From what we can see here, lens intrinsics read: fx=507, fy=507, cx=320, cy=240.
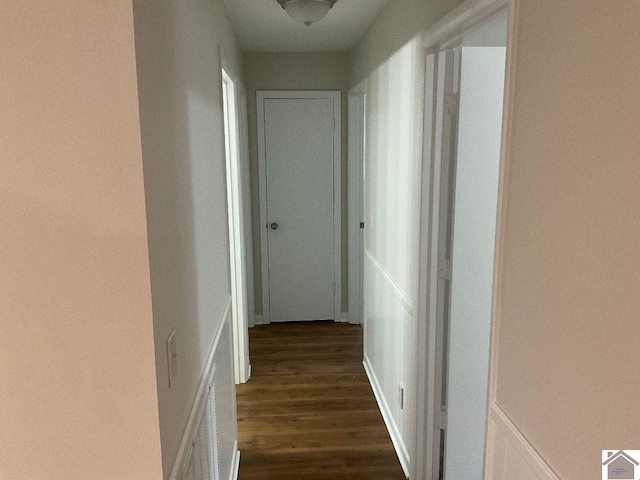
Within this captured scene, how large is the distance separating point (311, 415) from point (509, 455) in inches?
76.0

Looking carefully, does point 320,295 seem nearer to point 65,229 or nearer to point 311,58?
point 311,58

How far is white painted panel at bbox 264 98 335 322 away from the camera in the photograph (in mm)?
4340

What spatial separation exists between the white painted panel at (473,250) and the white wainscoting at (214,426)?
99cm

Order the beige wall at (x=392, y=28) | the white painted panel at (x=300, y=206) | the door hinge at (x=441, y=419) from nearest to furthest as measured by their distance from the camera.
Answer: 1. the beige wall at (x=392, y=28)
2. the door hinge at (x=441, y=419)
3. the white painted panel at (x=300, y=206)

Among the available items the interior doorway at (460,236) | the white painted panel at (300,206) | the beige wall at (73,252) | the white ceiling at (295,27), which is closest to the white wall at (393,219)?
the interior doorway at (460,236)

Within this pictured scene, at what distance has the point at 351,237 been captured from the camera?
4504 mm

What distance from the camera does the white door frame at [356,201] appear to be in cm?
429

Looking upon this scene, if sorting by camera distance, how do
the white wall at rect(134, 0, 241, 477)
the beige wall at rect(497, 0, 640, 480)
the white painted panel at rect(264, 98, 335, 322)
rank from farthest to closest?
the white painted panel at rect(264, 98, 335, 322), the white wall at rect(134, 0, 241, 477), the beige wall at rect(497, 0, 640, 480)

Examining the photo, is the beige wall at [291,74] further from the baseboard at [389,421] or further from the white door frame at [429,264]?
the white door frame at [429,264]

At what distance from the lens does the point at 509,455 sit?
131cm

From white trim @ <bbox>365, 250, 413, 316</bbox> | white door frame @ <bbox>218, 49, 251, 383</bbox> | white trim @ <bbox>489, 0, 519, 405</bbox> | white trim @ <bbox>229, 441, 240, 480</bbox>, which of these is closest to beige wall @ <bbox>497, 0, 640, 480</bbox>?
white trim @ <bbox>489, 0, 519, 405</bbox>

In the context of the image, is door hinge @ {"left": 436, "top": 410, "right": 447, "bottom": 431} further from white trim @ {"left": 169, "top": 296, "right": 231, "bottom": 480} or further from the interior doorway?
white trim @ {"left": 169, "top": 296, "right": 231, "bottom": 480}

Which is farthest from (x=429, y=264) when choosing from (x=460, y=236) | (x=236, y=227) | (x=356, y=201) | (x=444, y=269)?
(x=356, y=201)

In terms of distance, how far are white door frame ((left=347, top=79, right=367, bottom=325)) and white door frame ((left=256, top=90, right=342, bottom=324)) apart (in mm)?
98
